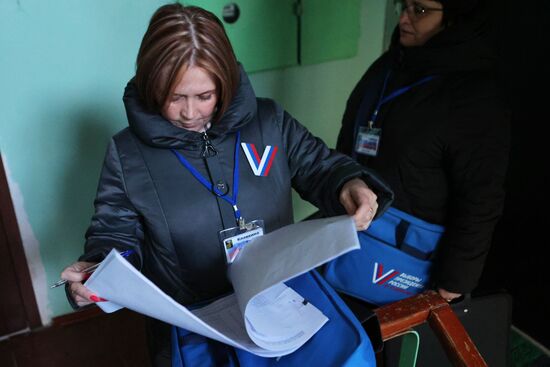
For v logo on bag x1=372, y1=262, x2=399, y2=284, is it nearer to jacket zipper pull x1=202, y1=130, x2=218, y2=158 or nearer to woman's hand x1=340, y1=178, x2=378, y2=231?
woman's hand x1=340, y1=178, x2=378, y2=231

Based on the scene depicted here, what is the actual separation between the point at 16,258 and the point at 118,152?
100 centimetres

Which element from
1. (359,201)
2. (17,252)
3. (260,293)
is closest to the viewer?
(260,293)

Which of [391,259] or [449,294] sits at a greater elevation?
[391,259]

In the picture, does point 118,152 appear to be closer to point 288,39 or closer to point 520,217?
point 288,39

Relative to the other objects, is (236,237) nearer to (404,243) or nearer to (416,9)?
(404,243)

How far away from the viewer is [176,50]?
708 millimetres

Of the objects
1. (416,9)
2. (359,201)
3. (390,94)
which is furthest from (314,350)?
(416,9)

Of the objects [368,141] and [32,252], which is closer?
[368,141]

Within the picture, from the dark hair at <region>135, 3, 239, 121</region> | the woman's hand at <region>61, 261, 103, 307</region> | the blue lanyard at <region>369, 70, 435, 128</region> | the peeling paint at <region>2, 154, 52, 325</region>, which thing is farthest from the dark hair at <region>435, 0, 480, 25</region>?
the peeling paint at <region>2, 154, 52, 325</region>

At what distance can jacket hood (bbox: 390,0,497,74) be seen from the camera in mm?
1081

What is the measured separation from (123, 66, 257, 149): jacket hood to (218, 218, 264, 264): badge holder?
0.59 ft

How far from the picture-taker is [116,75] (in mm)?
1426

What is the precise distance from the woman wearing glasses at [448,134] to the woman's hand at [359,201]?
42 centimetres

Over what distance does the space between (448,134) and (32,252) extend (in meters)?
1.43
